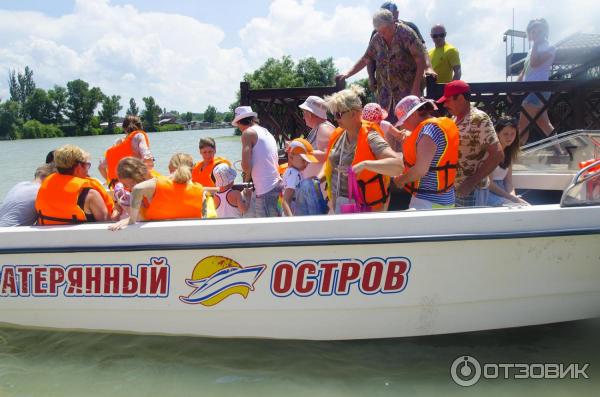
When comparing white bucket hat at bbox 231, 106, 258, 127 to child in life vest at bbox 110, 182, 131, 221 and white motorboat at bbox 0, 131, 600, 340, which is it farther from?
white motorboat at bbox 0, 131, 600, 340

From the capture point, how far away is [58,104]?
277 feet

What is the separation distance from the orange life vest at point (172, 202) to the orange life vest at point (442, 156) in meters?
1.40

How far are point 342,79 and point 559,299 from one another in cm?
311

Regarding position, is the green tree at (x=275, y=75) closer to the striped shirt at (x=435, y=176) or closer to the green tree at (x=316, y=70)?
the green tree at (x=316, y=70)

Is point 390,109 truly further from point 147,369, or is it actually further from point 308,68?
point 308,68

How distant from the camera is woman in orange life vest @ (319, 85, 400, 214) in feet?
9.73

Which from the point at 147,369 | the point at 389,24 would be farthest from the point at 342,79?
the point at 147,369

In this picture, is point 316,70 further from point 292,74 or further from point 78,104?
point 78,104

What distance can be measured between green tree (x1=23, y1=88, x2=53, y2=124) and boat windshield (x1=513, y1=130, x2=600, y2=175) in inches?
3574

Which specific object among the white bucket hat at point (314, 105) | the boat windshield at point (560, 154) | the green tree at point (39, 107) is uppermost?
the green tree at point (39, 107)

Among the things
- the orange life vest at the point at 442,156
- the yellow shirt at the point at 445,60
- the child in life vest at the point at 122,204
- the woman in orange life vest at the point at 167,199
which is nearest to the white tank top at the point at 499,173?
the orange life vest at the point at 442,156

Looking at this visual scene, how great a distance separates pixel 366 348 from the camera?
3.35m

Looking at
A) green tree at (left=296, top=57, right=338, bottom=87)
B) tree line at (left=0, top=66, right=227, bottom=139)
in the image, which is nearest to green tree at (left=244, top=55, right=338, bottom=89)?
green tree at (left=296, top=57, right=338, bottom=87)

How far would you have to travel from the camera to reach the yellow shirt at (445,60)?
5.62 meters
